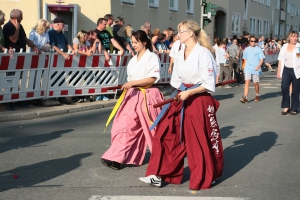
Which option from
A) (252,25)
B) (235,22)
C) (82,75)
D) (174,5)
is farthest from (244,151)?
(252,25)

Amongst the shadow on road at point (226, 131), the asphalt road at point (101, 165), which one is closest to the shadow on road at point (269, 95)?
the asphalt road at point (101, 165)

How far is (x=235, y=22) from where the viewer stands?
48250 mm

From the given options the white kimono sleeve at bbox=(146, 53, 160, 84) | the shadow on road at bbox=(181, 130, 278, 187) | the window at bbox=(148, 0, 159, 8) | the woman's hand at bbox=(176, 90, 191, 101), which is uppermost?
the window at bbox=(148, 0, 159, 8)

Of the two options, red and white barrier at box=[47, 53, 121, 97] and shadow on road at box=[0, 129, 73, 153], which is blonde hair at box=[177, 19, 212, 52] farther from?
red and white barrier at box=[47, 53, 121, 97]

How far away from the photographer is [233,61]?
2252 cm

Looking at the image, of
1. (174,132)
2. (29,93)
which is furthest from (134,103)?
(29,93)

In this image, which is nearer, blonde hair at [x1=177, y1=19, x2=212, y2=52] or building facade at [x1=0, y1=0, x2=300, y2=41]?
blonde hair at [x1=177, y1=19, x2=212, y2=52]

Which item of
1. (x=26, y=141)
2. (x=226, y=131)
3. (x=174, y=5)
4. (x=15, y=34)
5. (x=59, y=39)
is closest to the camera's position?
(x=26, y=141)

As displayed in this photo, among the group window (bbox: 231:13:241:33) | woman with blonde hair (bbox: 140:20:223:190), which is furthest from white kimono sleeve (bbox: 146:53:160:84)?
window (bbox: 231:13:241:33)

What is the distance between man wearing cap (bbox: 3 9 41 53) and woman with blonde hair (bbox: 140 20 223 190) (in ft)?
21.6

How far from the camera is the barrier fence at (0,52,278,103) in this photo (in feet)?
40.1

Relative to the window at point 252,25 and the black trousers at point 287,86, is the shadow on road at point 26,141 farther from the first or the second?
the window at point 252,25

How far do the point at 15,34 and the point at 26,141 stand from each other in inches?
148

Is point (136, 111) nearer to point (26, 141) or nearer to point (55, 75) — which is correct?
point (26, 141)
